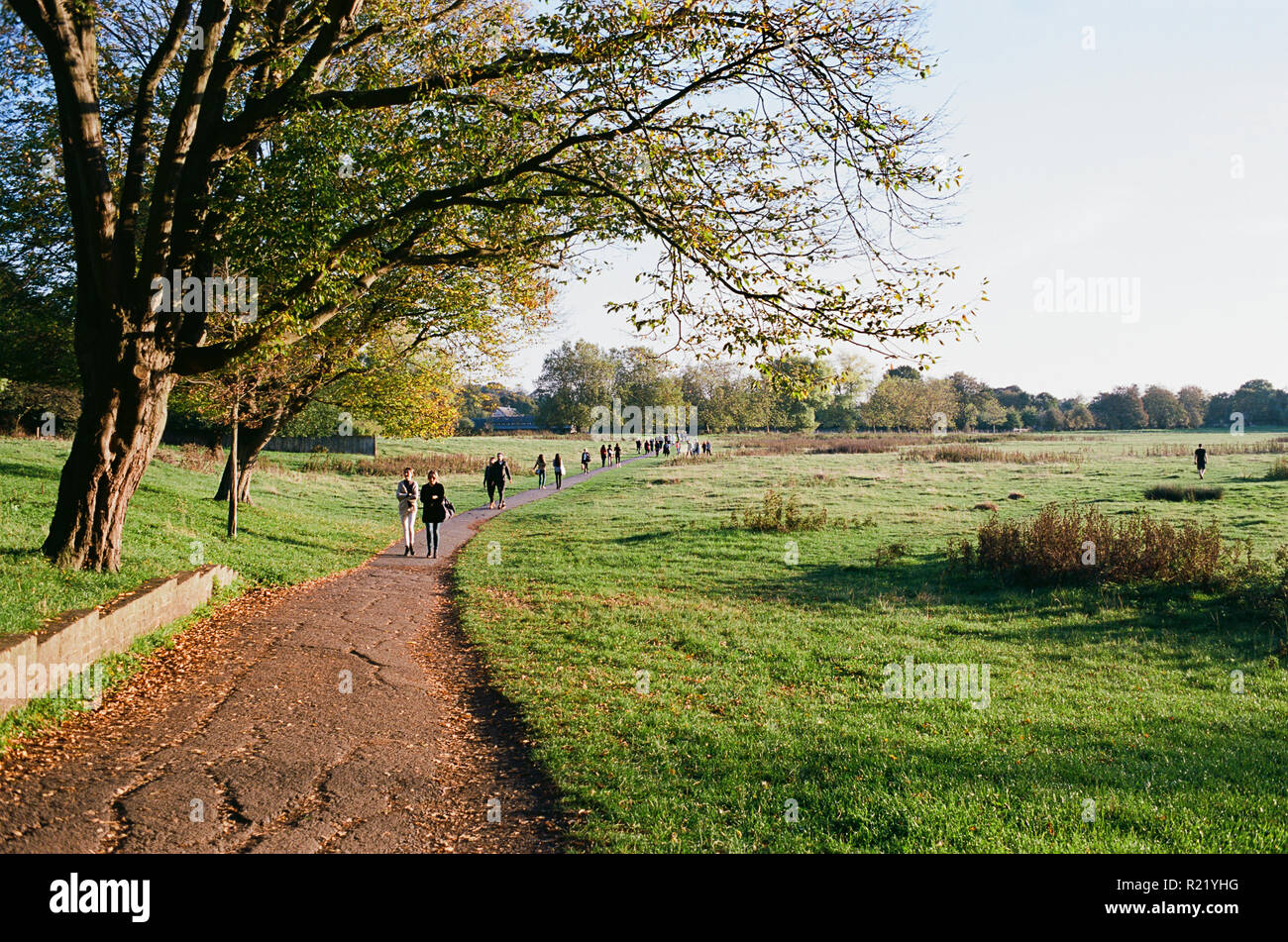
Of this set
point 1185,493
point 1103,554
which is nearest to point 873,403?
point 1185,493

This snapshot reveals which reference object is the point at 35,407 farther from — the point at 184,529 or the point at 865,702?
the point at 865,702

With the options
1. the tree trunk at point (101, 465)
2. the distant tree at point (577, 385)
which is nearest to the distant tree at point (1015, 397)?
the distant tree at point (577, 385)

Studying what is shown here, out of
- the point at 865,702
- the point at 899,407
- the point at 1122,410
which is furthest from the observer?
the point at 1122,410

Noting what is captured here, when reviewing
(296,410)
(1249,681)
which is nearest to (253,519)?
(296,410)

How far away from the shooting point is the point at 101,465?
10.5m

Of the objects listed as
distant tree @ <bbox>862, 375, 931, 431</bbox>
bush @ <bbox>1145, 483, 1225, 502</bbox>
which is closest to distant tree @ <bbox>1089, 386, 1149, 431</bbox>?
distant tree @ <bbox>862, 375, 931, 431</bbox>

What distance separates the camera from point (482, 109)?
1017 centimetres

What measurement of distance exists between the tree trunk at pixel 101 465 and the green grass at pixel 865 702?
198 inches

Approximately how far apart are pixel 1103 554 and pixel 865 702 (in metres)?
10.2

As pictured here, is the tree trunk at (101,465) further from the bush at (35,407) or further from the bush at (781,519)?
the bush at (35,407)

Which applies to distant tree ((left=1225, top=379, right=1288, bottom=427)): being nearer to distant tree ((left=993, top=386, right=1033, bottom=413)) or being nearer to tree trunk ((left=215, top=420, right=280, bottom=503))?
distant tree ((left=993, top=386, right=1033, bottom=413))

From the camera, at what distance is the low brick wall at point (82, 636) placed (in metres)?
6.34

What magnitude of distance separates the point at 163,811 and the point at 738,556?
51.2ft
